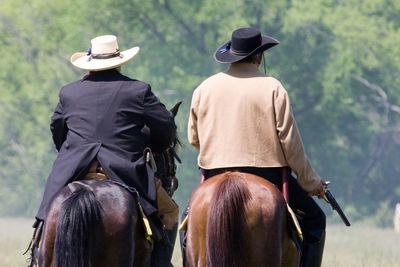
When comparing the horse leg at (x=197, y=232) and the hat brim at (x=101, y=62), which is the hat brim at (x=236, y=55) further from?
the horse leg at (x=197, y=232)

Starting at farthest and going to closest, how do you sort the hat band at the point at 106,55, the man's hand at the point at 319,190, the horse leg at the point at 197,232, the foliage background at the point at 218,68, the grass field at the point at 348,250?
the foliage background at the point at 218,68 → the grass field at the point at 348,250 → the hat band at the point at 106,55 → the man's hand at the point at 319,190 → the horse leg at the point at 197,232

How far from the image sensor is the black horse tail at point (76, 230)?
340 inches

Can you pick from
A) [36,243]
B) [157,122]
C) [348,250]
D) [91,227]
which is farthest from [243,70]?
[348,250]

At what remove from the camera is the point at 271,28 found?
54969mm

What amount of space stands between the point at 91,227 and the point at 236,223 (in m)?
0.93

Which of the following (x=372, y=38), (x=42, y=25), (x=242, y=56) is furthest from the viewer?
(x=42, y=25)

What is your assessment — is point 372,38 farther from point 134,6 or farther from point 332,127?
point 134,6

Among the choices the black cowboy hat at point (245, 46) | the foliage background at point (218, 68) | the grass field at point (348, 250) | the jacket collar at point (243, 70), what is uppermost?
the black cowboy hat at point (245, 46)

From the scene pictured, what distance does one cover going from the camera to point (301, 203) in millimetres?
9961

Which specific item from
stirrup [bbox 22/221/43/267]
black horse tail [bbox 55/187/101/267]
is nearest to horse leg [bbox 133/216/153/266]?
black horse tail [bbox 55/187/101/267]

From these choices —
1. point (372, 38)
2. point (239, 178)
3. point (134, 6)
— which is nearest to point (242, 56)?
point (239, 178)

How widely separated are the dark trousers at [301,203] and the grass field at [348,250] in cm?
677

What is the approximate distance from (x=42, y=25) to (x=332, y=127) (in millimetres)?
12700

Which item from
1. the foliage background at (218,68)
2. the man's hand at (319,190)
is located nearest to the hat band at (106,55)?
the man's hand at (319,190)
